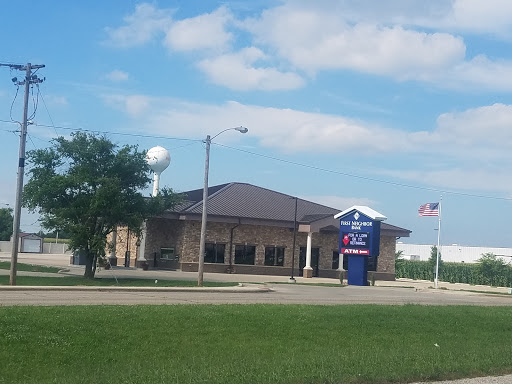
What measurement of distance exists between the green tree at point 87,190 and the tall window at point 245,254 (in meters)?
19.3

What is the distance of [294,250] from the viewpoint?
188 feet

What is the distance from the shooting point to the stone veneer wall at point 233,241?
2138 inches

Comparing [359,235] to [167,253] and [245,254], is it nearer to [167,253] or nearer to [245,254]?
[245,254]

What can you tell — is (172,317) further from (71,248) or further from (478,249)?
(478,249)

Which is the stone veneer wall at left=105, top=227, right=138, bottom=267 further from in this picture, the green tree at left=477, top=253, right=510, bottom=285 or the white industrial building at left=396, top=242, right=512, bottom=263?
the white industrial building at left=396, top=242, right=512, bottom=263

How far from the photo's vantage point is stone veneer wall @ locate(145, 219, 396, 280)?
54.3 meters

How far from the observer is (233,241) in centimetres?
5594

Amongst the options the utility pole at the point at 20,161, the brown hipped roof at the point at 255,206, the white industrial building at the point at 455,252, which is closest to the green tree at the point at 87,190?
the utility pole at the point at 20,161

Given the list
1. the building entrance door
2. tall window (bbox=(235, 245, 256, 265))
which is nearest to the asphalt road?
tall window (bbox=(235, 245, 256, 265))

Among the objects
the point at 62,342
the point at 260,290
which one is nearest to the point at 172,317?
the point at 62,342

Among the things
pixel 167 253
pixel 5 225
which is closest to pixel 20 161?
pixel 167 253

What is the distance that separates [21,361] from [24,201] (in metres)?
27.0

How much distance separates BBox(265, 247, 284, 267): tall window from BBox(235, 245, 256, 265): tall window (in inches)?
46.7

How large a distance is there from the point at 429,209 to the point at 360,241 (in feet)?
32.2
